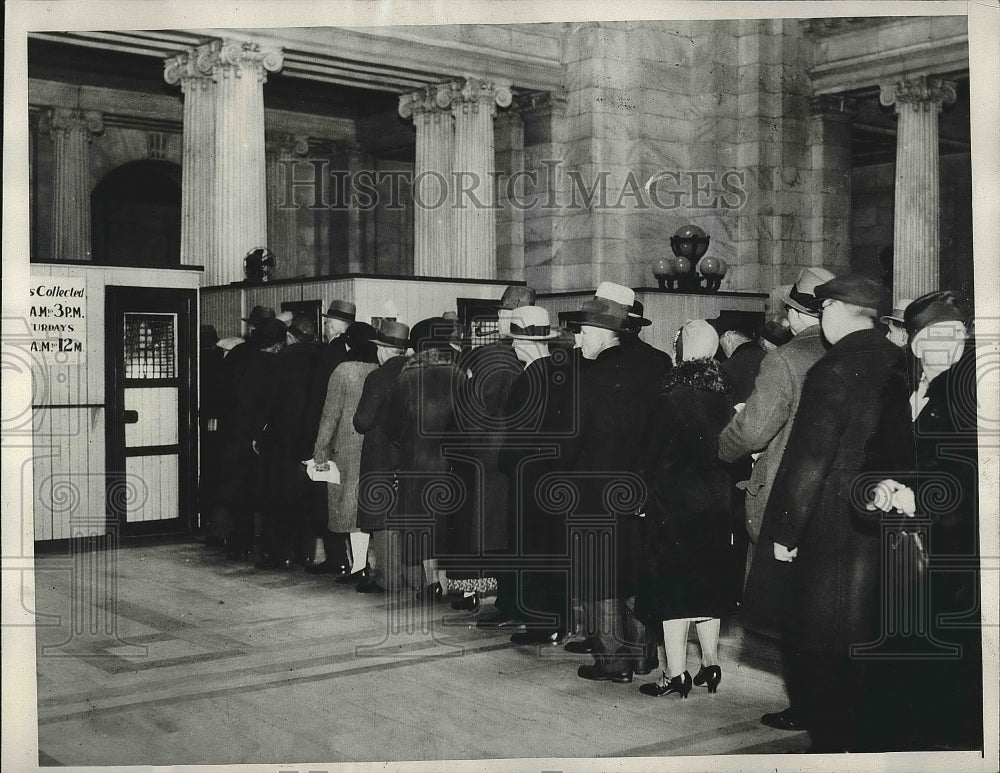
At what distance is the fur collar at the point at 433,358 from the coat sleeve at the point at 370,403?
0.84ft

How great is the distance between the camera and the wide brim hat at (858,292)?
16.0 feet

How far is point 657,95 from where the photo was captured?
43.6ft

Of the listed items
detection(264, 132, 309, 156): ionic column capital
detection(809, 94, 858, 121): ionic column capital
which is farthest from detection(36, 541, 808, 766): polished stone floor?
detection(264, 132, 309, 156): ionic column capital

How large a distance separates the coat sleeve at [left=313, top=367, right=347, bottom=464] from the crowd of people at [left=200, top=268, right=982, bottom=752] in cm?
1

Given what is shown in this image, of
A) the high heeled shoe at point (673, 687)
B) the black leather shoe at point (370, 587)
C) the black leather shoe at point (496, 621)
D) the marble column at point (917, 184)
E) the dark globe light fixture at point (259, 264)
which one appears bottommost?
the high heeled shoe at point (673, 687)

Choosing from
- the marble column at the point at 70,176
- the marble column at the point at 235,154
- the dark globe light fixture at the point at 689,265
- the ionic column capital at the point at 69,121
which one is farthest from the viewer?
the ionic column capital at the point at 69,121

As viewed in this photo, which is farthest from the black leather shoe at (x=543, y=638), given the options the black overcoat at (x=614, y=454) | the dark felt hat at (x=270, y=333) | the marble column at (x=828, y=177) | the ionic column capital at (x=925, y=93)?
the ionic column capital at (x=925, y=93)

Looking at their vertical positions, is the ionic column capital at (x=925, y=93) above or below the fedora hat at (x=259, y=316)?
above

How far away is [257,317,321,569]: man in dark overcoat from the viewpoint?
8461 millimetres

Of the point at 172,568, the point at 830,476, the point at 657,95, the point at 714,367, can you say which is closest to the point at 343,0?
the point at 714,367

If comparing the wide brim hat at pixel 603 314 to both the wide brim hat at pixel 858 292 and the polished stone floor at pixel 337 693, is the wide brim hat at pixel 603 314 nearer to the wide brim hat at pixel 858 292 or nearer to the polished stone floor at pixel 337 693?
the wide brim hat at pixel 858 292

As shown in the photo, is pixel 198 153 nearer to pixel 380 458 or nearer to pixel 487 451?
pixel 380 458

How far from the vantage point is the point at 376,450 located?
7.72 metres

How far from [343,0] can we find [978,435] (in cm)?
339
